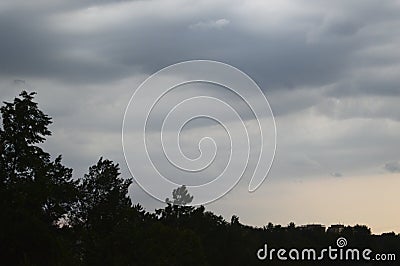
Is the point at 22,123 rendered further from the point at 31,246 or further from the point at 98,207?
the point at 98,207

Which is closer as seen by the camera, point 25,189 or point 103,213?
point 25,189

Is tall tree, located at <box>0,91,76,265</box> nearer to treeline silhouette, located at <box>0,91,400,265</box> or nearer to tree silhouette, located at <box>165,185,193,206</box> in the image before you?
treeline silhouette, located at <box>0,91,400,265</box>

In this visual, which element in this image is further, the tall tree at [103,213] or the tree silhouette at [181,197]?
the tree silhouette at [181,197]

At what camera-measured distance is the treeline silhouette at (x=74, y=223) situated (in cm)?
5344

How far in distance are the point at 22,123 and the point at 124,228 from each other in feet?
47.5

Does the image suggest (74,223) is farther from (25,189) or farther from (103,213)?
(25,189)

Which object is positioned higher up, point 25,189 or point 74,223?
point 74,223

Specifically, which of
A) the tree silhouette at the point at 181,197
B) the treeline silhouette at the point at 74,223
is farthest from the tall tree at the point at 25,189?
the tree silhouette at the point at 181,197

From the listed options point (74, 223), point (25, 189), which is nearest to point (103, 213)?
point (74, 223)

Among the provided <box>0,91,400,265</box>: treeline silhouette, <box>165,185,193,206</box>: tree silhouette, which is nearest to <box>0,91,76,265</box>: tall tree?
<box>0,91,400,265</box>: treeline silhouette

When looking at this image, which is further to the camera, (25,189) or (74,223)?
(74,223)

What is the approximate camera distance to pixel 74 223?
7812 centimetres

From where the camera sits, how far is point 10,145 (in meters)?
57.5

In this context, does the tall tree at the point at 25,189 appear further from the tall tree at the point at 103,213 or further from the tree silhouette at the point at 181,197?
the tree silhouette at the point at 181,197
